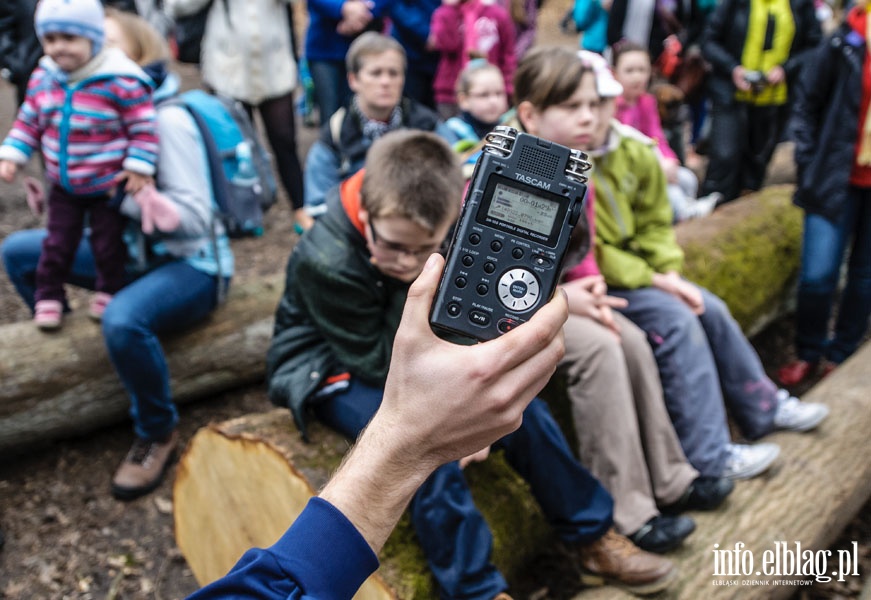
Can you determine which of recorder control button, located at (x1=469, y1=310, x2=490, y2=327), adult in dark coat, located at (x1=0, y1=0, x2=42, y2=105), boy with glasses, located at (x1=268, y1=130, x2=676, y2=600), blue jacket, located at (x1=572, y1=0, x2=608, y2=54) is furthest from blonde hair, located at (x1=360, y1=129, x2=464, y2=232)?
blue jacket, located at (x1=572, y1=0, x2=608, y2=54)

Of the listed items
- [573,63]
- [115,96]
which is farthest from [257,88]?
[573,63]

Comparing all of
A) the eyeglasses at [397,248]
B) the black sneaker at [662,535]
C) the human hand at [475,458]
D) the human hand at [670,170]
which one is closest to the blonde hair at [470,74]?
the human hand at [670,170]

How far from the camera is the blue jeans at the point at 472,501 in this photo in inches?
82.7

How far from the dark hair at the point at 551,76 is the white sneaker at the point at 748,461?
156 centimetres

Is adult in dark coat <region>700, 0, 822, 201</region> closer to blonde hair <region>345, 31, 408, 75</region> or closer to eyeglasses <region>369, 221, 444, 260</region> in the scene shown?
blonde hair <region>345, 31, 408, 75</region>

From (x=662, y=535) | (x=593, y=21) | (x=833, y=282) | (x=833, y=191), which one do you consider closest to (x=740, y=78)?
(x=593, y=21)

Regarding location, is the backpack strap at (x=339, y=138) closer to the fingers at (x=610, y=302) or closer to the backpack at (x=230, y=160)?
the backpack at (x=230, y=160)

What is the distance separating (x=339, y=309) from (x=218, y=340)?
1.36m

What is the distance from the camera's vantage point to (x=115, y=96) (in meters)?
3.01

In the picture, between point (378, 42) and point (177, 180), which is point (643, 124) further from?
point (177, 180)

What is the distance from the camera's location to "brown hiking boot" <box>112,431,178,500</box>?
317 cm

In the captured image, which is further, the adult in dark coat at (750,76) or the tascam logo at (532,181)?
the adult in dark coat at (750,76)

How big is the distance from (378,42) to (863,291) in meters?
3.08

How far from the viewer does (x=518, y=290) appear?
4.22ft
